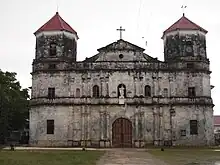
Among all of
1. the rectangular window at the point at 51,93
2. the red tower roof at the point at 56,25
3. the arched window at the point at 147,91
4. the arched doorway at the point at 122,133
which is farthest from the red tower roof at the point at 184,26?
the rectangular window at the point at 51,93

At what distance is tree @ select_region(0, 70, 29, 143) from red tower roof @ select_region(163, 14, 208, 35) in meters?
20.3

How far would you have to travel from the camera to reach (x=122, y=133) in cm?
3884

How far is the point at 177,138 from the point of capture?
38.6 m

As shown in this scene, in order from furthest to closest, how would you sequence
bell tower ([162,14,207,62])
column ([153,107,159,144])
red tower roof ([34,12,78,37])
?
1. red tower roof ([34,12,78,37])
2. bell tower ([162,14,207,62])
3. column ([153,107,159,144])

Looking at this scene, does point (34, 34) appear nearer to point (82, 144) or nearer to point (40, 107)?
point (40, 107)

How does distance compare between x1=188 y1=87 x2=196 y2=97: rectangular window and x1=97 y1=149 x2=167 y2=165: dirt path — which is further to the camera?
x1=188 y1=87 x2=196 y2=97: rectangular window

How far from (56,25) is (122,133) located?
46.2ft

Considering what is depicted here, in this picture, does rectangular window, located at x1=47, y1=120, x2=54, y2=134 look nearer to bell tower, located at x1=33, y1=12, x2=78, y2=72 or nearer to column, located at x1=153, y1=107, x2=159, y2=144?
bell tower, located at x1=33, y1=12, x2=78, y2=72

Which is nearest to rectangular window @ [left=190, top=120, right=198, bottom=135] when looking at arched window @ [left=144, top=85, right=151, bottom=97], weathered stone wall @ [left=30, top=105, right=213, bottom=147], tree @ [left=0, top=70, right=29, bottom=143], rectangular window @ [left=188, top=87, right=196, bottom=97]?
weathered stone wall @ [left=30, top=105, right=213, bottom=147]

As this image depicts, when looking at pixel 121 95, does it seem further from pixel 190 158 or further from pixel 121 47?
pixel 190 158

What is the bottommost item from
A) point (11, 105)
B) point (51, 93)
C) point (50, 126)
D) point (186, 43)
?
point (50, 126)

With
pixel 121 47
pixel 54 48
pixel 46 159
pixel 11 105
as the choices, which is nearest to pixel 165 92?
pixel 121 47

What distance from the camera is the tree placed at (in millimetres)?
44037

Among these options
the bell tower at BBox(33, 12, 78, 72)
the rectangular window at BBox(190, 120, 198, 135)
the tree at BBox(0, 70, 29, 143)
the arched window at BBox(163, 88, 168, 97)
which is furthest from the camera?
the tree at BBox(0, 70, 29, 143)
